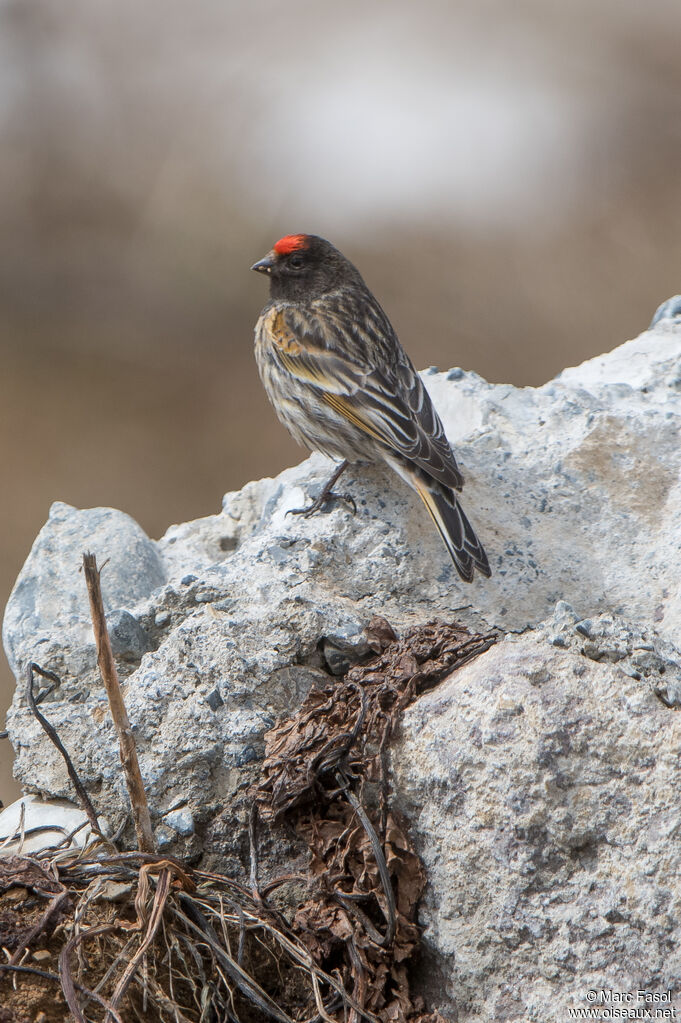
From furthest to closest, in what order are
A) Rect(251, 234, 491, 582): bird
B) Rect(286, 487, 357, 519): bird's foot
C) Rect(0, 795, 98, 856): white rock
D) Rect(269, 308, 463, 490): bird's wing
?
Rect(269, 308, 463, 490): bird's wing < Rect(251, 234, 491, 582): bird < Rect(286, 487, 357, 519): bird's foot < Rect(0, 795, 98, 856): white rock

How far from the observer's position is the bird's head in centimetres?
391

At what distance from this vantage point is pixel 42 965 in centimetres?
143

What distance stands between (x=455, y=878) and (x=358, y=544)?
1.03m

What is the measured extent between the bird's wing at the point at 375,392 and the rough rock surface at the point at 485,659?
0.09m

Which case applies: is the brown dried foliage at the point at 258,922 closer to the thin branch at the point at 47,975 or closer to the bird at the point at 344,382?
the thin branch at the point at 47,975

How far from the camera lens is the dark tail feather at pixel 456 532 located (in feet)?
7.50

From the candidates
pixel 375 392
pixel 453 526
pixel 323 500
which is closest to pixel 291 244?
pixel 375 392

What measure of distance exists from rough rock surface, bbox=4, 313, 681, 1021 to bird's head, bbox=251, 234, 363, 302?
985 millimetres

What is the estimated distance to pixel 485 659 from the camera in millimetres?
1582

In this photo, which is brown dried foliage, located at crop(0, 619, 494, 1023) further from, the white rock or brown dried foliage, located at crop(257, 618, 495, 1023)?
the white rock

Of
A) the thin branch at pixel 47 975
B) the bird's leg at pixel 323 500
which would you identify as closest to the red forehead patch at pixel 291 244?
the bird's leg at pixel 323 500

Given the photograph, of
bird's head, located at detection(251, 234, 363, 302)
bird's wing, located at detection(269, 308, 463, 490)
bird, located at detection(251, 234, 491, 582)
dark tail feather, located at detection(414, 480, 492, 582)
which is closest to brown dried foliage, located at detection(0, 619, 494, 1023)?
dark tail feather, located at detection(414, 480, 492, 582)

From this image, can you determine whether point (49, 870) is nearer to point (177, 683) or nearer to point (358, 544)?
point (177, 683)

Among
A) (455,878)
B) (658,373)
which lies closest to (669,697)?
(455,878)
